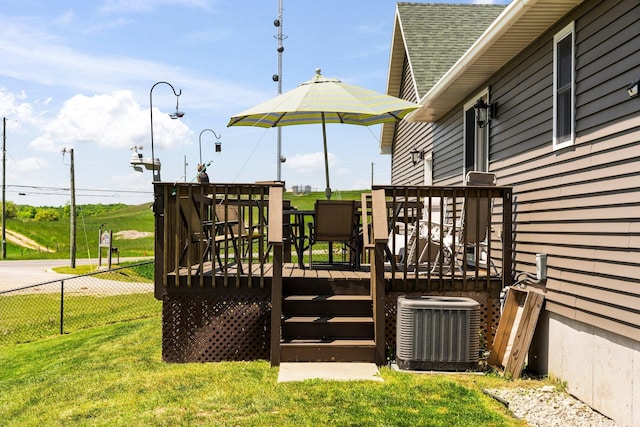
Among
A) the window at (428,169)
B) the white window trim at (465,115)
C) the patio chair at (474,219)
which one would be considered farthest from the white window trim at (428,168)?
the patio chair at (474,219)

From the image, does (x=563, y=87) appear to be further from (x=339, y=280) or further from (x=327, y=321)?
(x=327, y=321)

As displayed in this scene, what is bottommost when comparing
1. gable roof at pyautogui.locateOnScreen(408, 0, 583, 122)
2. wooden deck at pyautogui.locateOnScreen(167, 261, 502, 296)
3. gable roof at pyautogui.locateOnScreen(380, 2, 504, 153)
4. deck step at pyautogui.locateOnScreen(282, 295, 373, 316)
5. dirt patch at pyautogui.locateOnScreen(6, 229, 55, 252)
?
dirt patch at pyautogui.locateOnScreen(6, 229, 55, 252)

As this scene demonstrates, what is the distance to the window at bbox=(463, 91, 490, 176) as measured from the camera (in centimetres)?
827

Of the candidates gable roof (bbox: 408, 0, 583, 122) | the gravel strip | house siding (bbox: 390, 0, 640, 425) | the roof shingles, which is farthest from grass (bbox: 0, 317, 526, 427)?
the roof shingles

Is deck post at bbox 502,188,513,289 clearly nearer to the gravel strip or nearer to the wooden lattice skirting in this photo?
the wooden lattice skirting

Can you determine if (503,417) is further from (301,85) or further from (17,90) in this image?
(17,90)

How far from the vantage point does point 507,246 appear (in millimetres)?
6379

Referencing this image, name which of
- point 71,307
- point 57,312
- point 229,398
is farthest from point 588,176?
point 71,307

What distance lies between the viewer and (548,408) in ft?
15.2

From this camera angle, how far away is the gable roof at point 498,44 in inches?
212

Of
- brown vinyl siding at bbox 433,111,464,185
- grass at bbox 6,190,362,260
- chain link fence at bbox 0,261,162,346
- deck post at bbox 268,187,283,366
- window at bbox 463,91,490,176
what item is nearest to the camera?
deck post at bbox 268,187,283,366

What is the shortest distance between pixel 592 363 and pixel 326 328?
2.32 metres

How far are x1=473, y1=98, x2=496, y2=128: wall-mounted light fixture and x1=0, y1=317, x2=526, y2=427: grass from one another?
359cm

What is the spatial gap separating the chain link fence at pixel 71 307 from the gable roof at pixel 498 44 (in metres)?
5.69
